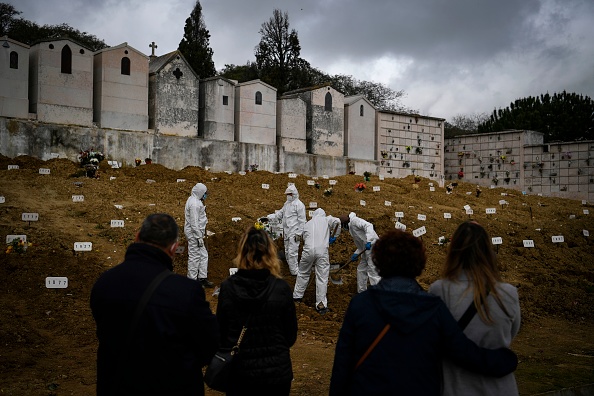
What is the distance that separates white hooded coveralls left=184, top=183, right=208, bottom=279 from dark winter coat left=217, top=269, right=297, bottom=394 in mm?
8198

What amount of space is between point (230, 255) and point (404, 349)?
10992 millimetres

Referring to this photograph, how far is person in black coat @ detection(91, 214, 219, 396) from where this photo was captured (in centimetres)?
335

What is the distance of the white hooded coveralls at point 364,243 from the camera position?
1088 centimetres

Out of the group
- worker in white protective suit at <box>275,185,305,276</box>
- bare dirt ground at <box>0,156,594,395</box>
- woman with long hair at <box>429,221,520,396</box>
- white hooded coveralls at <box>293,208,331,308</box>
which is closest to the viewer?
woman with long hair at <box>429,221,520,396</box>

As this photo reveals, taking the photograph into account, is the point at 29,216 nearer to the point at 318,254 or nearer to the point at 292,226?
the point at 292,226

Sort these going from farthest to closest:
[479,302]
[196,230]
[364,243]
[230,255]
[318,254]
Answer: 1. [230,255]
2. [196,230]
3. [364,243]
4. [318,254]
5. [479,302]

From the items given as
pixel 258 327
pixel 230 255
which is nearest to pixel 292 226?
pixel 230 255

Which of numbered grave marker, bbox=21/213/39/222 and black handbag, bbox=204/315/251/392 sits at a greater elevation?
numbered grave marker, bbox=21/213/39/222

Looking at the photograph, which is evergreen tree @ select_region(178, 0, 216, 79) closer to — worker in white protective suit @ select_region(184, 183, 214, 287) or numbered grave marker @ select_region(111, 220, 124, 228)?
numbered grave marker @ select_region(111, 220, 124, 228)

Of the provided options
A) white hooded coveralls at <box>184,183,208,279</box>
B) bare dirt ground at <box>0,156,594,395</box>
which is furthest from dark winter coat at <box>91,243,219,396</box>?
white hooded coveralls at <box>184,183,208,279</box>

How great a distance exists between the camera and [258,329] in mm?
4031

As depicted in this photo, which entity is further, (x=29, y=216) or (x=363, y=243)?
(x=29, y=216)

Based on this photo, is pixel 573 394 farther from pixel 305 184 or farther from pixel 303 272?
pixel 305 184

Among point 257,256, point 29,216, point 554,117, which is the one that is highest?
point 554,117
